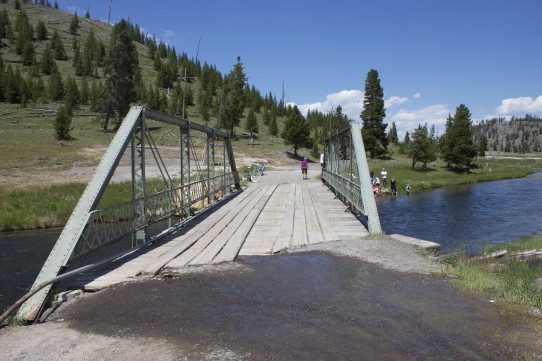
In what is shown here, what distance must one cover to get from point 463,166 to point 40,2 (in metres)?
221

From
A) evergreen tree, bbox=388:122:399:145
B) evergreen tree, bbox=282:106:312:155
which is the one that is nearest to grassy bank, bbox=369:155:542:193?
evergreen tree, bbox=282:106:312:155

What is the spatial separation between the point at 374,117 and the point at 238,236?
61197 millimetres

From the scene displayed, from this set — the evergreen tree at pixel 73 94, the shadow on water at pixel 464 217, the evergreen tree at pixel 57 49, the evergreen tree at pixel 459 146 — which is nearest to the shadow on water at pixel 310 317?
the shadow on water at pixel 464 217

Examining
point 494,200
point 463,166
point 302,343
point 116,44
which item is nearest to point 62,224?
point 302,343

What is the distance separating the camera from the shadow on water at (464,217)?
1839 centimetres

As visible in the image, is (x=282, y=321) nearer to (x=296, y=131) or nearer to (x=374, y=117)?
(x=296, y=131)

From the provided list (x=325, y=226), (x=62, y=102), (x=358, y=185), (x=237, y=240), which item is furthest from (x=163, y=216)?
(x=62, y=102)

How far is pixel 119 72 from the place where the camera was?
6391 centimetres

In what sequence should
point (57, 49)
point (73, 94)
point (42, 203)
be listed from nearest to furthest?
point (42, 203), point (73, 94), point (57, 49)

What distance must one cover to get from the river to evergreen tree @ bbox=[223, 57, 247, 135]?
144 ft

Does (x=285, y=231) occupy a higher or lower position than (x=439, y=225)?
higher

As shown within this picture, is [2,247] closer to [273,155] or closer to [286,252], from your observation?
[286,252]

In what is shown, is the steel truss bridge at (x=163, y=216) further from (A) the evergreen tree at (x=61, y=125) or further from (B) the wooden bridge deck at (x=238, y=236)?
(A) the evergreen tree at (x=61, y=125)

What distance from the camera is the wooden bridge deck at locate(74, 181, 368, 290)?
293 inches
